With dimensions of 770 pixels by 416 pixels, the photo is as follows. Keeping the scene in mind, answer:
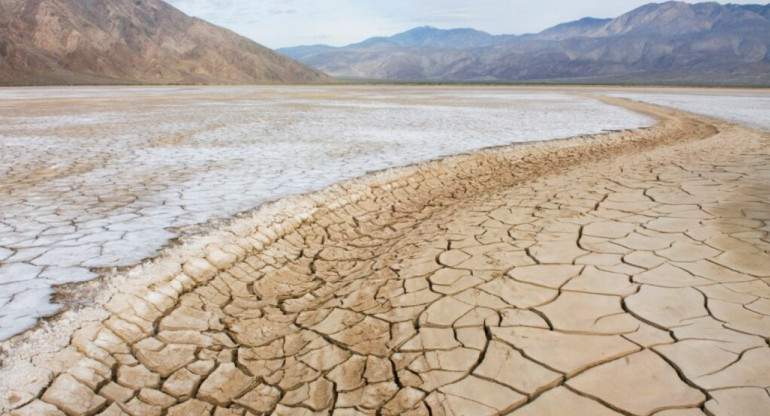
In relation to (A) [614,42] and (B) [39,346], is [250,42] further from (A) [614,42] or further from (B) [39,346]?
(A) [614,42]

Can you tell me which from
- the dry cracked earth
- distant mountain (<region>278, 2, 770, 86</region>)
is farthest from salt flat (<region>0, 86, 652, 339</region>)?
distant mountain (<region>278, 2, 770, 86</region>)

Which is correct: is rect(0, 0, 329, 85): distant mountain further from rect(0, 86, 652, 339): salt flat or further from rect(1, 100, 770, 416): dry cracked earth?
rect(1, 100, 770, 416): dry cracked earth

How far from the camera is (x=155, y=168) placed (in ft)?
19.0

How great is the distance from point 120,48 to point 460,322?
2865 inches

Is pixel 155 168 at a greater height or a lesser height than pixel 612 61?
lesser

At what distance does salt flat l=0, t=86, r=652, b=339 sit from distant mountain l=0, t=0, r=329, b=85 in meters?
52.0

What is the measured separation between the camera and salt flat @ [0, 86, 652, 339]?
296cm

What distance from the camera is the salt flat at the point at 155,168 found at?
2957 mm

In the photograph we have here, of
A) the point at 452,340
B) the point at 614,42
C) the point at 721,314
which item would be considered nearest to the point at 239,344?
the point at 452,340

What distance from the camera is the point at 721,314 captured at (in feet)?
7.07

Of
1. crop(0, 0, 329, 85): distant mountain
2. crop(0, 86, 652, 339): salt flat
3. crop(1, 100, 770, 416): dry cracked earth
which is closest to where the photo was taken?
crop(1, 100, 770, 416): dry cracked earth

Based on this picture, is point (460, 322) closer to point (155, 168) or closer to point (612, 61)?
point (155, 168)

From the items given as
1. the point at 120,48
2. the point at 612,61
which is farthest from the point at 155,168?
the point at 612,61

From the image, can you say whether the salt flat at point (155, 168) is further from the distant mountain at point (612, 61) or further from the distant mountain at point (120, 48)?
the distant mountain at point (612, 61)
